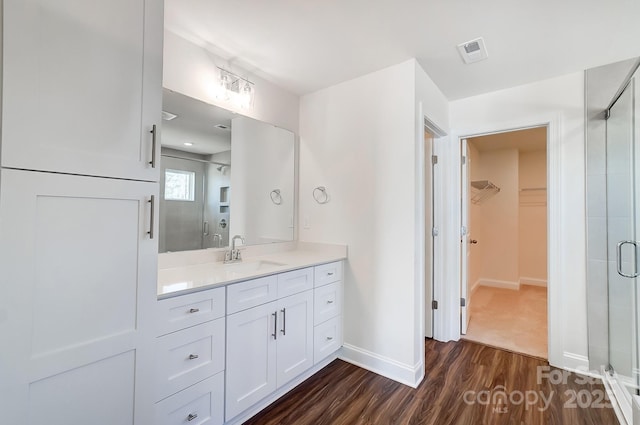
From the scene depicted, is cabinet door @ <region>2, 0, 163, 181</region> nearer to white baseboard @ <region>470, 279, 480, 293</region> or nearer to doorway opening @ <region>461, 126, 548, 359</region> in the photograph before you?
doorway opening @ <region>461, 126, 548, 359</region>

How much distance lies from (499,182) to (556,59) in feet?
10.5

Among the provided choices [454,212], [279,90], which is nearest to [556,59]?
[454,212]

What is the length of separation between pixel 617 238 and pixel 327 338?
2.30m

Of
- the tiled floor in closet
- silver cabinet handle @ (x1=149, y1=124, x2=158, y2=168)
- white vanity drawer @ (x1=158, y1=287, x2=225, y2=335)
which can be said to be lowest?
the tiled floor in closet

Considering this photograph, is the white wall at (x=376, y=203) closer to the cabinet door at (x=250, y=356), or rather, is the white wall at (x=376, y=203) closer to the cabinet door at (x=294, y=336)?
the cabinet door at (x=294, y=336)

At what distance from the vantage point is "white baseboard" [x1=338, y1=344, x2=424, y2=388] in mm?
2174

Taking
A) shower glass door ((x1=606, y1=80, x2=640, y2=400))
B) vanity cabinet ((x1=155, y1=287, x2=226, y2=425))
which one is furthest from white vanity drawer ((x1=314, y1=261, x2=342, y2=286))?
shower glass door ((x1=606, y1=80, x2=640, y2=400))

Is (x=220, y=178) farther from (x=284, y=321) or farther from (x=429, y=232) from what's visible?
(x=429, y=232)

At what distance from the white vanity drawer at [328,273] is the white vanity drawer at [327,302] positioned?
4 cm

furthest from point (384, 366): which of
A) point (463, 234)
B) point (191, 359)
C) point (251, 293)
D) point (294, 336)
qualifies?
point (463, 234)

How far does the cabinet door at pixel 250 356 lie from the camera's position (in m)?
1.65

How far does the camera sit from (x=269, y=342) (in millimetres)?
1872

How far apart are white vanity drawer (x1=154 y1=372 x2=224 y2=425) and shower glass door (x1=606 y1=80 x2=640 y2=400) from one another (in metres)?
2.51

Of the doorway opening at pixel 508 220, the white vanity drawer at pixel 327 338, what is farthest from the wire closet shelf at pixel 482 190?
the white vanity drawer at pixel 327 338
